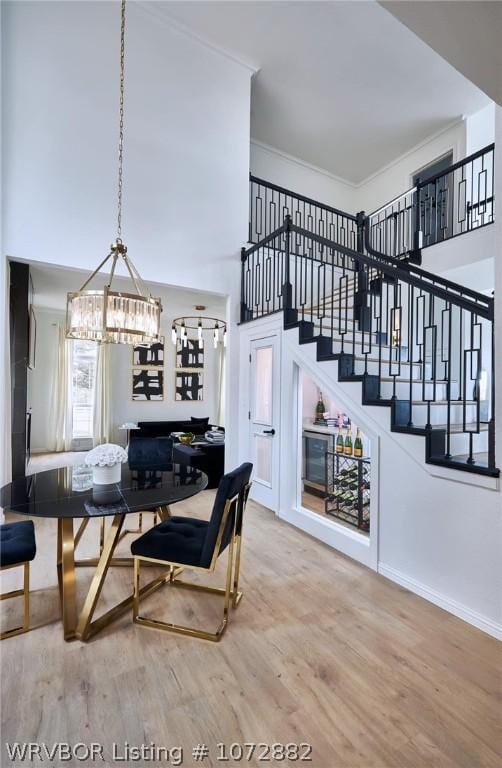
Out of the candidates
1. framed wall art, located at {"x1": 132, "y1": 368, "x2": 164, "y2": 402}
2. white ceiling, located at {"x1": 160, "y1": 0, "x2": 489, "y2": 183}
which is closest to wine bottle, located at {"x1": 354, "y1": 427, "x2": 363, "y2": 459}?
white ceiling, located at {"x1": 160, "y1": 0, "x2": 489, "y2": 183}

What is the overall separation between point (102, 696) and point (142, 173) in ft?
15.3

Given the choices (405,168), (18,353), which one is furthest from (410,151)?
(18,353)

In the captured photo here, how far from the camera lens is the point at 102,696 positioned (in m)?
1.57

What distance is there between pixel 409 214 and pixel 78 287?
18.9 feet

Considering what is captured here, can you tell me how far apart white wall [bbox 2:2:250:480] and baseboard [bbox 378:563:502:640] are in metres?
2.67

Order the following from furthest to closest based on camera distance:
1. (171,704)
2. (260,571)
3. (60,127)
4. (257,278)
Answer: (257,278), (60,127), (260,571), (171,704)

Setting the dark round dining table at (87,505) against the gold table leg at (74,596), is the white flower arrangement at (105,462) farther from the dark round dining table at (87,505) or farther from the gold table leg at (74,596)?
the gold table leg at (74,596)

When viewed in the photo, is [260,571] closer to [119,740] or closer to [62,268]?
[119,740]

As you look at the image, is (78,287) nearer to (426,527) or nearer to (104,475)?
(104,475)

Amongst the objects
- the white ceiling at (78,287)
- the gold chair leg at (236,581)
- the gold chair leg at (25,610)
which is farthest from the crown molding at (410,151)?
the gold chair leg at (25,610)

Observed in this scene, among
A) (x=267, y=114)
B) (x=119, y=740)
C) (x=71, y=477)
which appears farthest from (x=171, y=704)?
(x=267, y=114)

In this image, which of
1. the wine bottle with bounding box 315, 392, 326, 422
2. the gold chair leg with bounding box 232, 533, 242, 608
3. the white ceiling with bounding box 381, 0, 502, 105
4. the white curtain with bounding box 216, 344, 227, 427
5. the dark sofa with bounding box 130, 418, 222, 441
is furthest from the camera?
the white curtain with bounding box 216, 344, 227, 427

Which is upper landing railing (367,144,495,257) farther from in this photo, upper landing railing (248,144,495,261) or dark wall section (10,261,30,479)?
dark wall section (10,261,30,479)

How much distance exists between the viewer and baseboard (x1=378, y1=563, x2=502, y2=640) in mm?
2023
